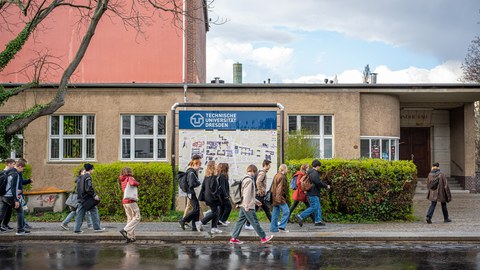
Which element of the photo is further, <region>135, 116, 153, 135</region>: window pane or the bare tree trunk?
<region>135, 116, 153, 135</region>: window pane

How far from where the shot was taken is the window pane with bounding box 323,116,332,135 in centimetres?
2512

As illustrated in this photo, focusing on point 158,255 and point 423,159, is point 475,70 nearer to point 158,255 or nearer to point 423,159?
point 423,159

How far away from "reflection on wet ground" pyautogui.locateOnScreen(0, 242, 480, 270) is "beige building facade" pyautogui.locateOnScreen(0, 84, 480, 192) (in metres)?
10.6

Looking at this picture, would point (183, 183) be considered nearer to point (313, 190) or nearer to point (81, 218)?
point (81, 218)

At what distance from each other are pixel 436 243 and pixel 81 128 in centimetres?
1523

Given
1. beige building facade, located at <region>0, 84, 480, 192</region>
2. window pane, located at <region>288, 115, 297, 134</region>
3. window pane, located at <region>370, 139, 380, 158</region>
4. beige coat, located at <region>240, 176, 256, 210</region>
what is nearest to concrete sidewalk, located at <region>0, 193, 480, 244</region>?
beige coat, located at <region>240, 176, 256, 210</region>

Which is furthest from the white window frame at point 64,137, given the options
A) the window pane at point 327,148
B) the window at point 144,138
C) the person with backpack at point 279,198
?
the person with backpack at point 279,198

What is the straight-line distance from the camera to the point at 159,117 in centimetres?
2469

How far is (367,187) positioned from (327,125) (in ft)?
27.3

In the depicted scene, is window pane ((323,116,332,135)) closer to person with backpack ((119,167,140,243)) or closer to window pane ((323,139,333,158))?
window pane ((323,139,333,158))

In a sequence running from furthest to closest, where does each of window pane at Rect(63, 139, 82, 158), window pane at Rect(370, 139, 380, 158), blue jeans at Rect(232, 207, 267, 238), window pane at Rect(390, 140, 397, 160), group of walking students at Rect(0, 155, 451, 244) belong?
1. window pane at Rect(390, 140, 397, 160)
2. window pane at Rect(370, 139, 380, 158)
3. window pane at Rect(63, 139, 82, 158)
4. group of walking students at Rect(0, 155, 451, 244)
5. blue jeans at Rect(232, 207, 267, 238)

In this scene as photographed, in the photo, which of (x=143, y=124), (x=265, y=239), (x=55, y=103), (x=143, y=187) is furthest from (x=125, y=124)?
(x=265, y=239)

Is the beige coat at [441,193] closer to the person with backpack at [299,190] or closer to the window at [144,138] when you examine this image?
→ the person with backpack at [299,190]

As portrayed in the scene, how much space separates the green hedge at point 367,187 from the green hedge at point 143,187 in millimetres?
4422
